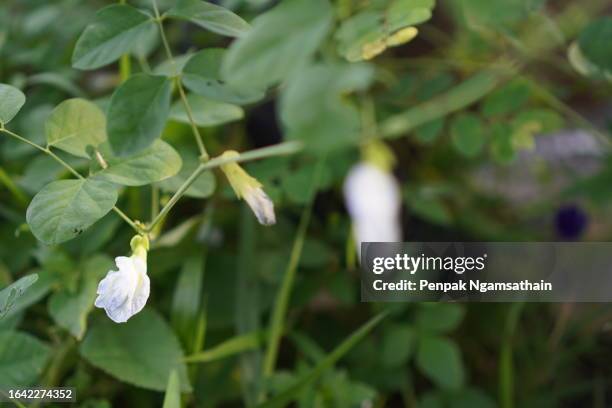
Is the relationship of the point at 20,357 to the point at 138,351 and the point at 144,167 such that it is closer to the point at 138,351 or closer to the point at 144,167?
the point at 138,351

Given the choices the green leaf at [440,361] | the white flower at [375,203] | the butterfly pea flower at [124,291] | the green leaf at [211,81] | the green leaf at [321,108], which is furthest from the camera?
the green leaf at [440,361]

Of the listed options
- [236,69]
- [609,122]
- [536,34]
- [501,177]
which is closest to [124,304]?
[236,69]

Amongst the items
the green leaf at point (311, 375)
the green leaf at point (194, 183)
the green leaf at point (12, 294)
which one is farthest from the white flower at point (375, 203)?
the green leaf at point (12, 294)

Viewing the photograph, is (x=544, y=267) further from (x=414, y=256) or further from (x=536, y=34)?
(x=536, y=34)

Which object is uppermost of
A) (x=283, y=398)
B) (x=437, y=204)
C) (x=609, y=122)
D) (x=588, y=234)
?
(x=609, y=122)

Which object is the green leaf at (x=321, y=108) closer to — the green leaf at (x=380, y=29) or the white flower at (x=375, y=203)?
the green leaf at (x=380, y=29)

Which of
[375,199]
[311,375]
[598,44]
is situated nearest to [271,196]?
[375,199]
